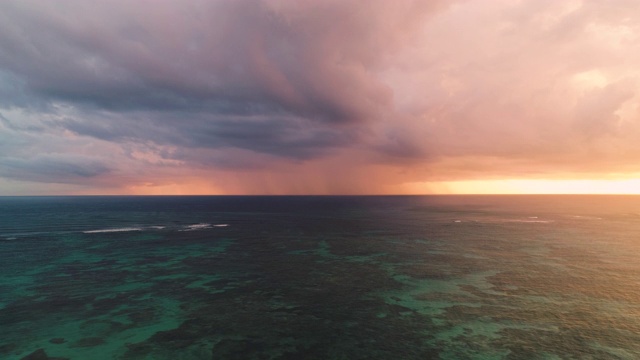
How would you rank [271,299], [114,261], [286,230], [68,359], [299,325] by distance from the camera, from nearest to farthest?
[68,359] → [299,325] → [271,299] → [114,261] → [286,230]

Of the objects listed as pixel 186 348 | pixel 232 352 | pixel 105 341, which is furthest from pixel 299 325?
pixel 105 341

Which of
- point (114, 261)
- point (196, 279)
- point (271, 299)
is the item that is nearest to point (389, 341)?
point (271, 299)

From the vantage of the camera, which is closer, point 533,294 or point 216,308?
point 216,308

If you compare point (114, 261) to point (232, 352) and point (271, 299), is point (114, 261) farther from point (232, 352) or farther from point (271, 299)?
point (232, 352)

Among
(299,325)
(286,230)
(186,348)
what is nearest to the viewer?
(186,348)

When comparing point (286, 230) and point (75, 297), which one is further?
point (286, 230)

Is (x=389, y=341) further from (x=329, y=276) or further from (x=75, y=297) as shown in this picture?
(x=75, y=297)

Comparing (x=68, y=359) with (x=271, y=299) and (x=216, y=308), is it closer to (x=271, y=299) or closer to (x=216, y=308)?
(x=216, y=308)

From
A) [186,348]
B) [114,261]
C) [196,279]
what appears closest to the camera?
[186,348]

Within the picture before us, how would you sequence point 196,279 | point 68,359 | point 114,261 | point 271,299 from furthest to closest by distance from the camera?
point 114,261, point 196,279, point 271,299, point 68,359
